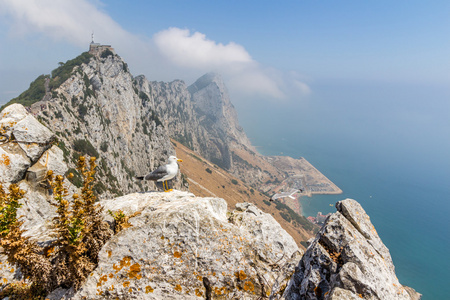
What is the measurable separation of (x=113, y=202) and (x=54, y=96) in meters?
68.3

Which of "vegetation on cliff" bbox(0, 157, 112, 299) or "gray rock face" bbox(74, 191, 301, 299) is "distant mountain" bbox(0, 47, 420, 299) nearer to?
"gray rock face" bbox(74, 191, 301, 299)

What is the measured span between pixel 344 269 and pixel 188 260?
5924 millimetres

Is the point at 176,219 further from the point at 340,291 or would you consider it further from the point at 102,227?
the point at 340,291

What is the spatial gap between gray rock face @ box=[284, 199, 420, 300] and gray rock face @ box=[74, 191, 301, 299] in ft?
5.75

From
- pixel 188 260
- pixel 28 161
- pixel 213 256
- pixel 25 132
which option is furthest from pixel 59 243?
pixel 25 132

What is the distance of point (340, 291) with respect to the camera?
5555 mm

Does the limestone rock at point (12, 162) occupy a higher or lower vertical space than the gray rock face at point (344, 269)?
lower

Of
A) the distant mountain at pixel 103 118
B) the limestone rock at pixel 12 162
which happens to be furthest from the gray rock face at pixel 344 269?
the distant mountain at pixel 103 118

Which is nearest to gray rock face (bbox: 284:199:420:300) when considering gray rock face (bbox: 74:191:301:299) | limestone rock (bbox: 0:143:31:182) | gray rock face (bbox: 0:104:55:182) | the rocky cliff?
the rocky cliff

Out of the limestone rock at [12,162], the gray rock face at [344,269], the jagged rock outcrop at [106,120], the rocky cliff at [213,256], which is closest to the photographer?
the gray rock face at [344,269]

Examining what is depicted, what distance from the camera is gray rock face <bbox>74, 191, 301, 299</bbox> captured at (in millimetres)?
8094

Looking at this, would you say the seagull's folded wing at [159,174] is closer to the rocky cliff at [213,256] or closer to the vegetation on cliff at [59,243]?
the rocky cliff at [213,256]

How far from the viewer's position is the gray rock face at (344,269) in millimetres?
5949

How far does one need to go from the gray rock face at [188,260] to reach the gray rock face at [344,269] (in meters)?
1.75
